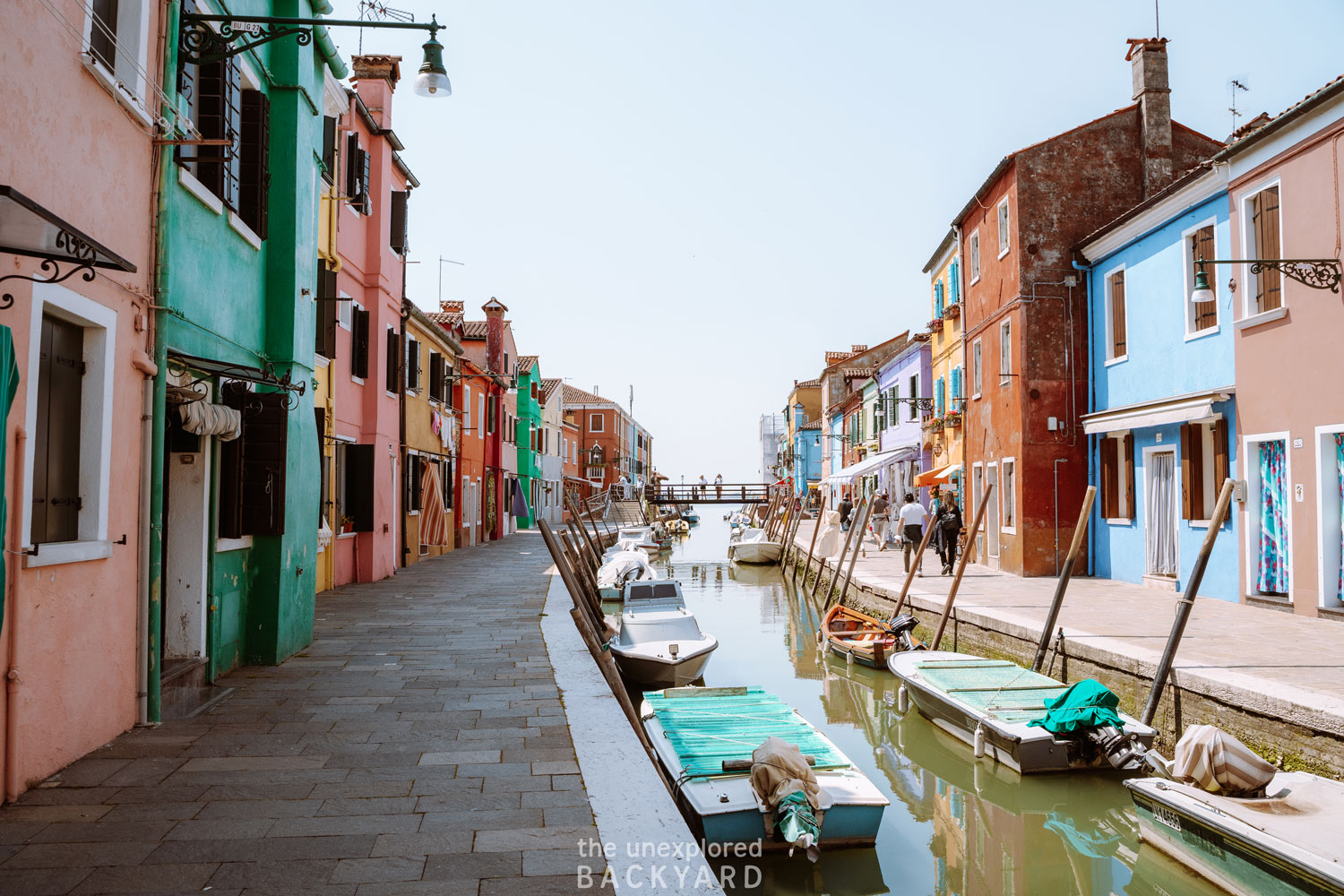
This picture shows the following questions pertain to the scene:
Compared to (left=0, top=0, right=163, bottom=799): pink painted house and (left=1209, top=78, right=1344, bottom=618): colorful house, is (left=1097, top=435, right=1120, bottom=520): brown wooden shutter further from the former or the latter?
(left=0, top=0, right=163, bottom=799): pink painted house

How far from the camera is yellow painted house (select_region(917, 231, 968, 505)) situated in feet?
72.5

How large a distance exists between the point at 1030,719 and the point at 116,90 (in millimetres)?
8399

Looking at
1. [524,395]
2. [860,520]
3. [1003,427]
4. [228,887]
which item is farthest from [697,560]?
[228,887]

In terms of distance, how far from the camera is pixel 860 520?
20.8 metres

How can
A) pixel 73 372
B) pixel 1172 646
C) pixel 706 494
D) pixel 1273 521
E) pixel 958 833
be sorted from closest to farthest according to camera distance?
pixel 73 372 → pixel 958 833 → pixel 1172 646 → pixel 1273 521 → pixel 706 494

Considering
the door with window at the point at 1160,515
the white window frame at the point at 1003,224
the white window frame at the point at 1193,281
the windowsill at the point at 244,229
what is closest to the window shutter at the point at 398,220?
the windowsill at the point at 244,229

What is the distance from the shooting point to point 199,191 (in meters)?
6.84

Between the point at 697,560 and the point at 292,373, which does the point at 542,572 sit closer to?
the point at 292,373

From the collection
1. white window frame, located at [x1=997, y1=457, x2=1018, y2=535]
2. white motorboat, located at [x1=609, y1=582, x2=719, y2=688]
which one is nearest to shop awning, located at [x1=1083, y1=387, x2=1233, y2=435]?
white window frame, located at [x1=997, y1=457, x2=1018, y2=535]

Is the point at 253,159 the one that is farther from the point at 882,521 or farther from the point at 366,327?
the point at 882,521

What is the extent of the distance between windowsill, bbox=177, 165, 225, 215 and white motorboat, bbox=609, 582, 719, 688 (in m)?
7.33

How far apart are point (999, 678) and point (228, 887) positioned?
834 centimetres

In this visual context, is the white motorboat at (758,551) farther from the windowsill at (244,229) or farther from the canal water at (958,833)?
the windowsill at (244,229)

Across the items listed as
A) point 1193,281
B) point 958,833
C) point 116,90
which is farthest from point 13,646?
point 1193,281
